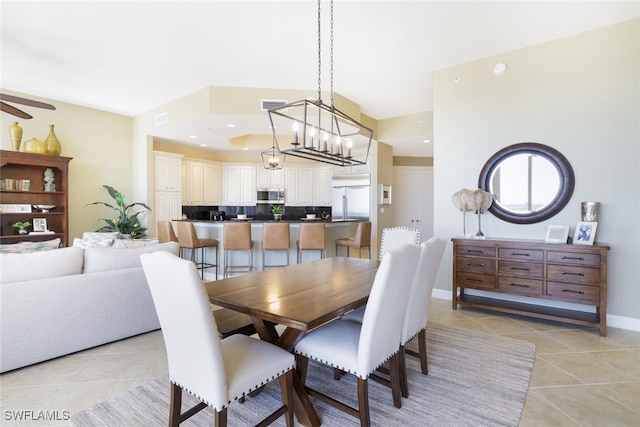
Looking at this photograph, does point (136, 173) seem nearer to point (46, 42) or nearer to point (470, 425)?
point (46, 42)

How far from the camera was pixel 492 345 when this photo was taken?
2.75 m

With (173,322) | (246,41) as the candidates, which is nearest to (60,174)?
(246,41)

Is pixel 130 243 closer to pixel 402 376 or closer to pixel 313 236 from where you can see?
pixel 313 236

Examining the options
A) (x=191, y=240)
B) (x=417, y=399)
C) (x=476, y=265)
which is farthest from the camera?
(x=191, y=240)

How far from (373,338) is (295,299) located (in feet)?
1.54

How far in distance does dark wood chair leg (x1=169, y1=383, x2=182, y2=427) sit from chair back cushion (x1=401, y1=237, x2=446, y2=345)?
1284 mm

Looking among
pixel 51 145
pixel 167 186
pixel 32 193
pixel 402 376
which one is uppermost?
pixel 51 145

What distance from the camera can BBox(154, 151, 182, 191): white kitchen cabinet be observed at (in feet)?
20.7

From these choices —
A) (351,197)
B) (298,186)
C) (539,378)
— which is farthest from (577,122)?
(298,186)

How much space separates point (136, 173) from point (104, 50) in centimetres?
305

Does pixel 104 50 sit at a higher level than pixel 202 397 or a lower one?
higher

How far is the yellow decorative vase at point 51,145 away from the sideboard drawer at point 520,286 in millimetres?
6721

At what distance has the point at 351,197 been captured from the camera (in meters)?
7.01

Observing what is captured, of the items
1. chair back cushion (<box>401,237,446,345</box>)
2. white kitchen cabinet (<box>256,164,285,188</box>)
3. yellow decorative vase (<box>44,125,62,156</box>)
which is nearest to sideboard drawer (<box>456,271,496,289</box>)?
chair back cushion (<box>401,237,446,345</box>)
